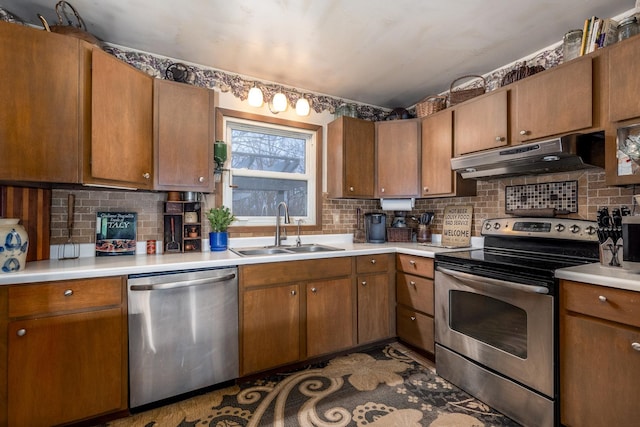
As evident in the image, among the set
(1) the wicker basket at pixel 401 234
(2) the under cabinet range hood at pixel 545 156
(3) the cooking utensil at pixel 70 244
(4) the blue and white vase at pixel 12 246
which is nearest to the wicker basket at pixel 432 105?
(2) the under cabinet range hood at pixel 545 156

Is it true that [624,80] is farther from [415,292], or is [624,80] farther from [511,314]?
[415,292]

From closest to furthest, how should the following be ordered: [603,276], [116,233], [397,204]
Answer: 1. [603,276]
2. [116,233]
3. [397,204]

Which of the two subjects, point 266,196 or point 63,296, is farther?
point 266,196

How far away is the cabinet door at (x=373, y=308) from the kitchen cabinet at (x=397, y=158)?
88 centimetres

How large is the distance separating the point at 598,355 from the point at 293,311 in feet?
5.65

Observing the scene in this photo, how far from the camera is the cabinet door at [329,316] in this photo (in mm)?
2305

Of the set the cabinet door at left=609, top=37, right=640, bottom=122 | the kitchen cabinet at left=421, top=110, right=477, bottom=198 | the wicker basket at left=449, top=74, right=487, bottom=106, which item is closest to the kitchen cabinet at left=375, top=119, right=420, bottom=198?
the kitchen cabinet at left=421, top=110, right=477, bottom=198

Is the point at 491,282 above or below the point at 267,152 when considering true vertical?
below

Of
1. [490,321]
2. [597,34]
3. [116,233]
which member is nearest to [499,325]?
[490,321]

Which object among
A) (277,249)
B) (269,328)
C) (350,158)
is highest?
(350,158)

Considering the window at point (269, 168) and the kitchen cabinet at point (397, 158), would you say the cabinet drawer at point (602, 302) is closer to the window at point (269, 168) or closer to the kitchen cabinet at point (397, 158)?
the kitchen cabinet at point (397, 158)

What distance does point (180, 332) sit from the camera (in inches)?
72.7

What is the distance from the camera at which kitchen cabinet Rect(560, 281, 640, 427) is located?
131 centimetres

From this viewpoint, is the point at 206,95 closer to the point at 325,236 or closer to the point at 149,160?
the point at 149,160
